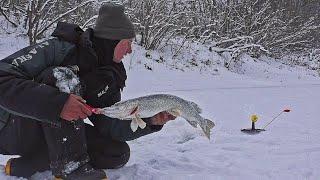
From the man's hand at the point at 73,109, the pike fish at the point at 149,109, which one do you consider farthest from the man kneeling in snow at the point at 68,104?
the pike fish at the point at 149,109

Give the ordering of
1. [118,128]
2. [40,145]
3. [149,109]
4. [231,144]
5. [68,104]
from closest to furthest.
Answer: [68,104], [149,109], [40,145], [118,128], [231,144]

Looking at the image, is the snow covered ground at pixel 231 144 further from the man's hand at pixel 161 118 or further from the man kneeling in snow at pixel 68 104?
the man's hand at pixel 161 118

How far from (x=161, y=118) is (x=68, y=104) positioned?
55cm

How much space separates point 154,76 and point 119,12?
4.29 meters

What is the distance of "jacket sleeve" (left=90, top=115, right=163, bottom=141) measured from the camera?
2383mm

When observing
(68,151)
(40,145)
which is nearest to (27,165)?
(40,145)

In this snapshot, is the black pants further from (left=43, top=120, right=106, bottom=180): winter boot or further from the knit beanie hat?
the knit beanie hat

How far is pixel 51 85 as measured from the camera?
2.08 meters

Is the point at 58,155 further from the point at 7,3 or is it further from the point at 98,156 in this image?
the point at 7,3

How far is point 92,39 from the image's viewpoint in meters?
2.35

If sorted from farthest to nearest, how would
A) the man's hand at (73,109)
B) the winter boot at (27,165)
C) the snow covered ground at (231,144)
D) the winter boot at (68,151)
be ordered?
1. the snow covered ground at (231,144)
2. the winter boot at (27,165)
3. the winter boot at (68,151)
4. the man's hand at (73,109)

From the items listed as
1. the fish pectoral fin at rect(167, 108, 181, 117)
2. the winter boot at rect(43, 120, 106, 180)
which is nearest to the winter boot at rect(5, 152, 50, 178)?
the winter boot at rect(43, 120, 106, 180)

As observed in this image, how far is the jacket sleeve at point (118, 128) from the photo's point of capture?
2.38 m

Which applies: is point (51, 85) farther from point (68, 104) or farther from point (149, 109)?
point (149, 109)
